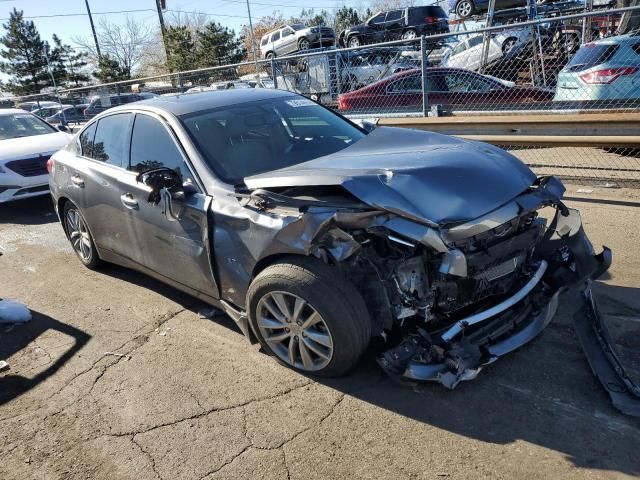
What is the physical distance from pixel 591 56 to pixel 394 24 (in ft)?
54.7

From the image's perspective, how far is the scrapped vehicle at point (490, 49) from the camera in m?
13.2

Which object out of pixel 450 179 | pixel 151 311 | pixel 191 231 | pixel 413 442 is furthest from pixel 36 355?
pixel 450 179

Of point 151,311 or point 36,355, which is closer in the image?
point 36,355

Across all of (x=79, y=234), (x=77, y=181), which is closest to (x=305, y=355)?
(x=77, y=181)

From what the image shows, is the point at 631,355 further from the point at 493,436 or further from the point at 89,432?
the point at 89,432

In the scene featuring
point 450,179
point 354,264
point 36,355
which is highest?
point 450,179

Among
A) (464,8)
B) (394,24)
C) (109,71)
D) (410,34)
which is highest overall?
(464,8)

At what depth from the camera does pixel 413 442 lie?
2.63m

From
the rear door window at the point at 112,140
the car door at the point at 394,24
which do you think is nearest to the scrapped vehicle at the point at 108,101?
the rear door window at the point at 112,140

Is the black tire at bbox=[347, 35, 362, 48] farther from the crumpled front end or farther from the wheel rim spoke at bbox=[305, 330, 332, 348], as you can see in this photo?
the wheel rim spoke at bbox=[305, 330, 332, 348]

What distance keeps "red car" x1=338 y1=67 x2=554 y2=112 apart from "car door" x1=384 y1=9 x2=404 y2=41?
1402 cm

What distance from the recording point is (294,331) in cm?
312

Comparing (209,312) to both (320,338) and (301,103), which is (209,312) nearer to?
(320,338)

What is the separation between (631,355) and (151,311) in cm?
350
